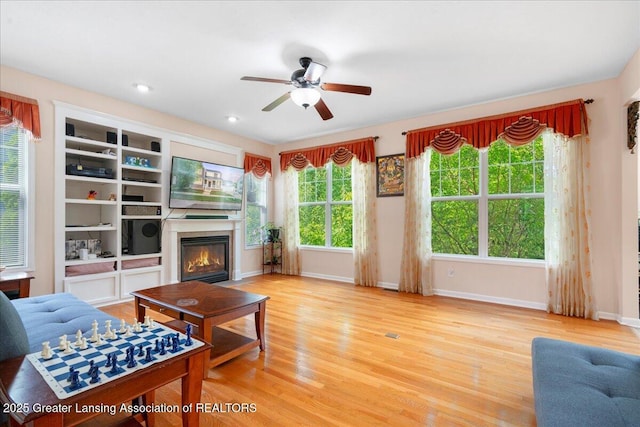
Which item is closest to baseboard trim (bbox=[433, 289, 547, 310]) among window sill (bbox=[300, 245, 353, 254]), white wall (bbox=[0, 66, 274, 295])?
window sill (bbox=[300, 245, 353, 254])

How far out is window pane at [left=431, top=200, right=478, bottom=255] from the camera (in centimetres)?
435

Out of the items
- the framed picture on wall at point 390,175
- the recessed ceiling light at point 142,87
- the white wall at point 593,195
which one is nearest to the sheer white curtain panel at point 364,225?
the framed picture on wall at point 390,175

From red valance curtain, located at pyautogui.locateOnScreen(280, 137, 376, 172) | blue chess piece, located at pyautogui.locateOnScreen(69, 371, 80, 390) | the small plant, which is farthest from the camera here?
the small plant

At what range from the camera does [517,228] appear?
404cm

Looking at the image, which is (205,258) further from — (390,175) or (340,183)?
(390,175)

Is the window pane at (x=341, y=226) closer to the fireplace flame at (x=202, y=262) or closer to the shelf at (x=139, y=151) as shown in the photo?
the fireplace flame at (x=202, y=262)

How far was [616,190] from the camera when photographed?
3.35 meters

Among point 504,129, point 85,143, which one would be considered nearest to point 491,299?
point 504,129

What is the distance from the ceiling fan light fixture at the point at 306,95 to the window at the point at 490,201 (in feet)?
8.46

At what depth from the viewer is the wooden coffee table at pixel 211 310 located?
2.19 m

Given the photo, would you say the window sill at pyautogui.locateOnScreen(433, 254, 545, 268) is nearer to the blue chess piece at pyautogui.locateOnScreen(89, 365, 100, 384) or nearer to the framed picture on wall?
the framed picture on wall

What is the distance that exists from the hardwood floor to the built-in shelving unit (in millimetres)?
564

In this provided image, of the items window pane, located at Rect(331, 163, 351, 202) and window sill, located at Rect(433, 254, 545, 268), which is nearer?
window sill, located at Rect(433, 254, 545, 268)

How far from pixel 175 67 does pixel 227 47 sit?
77 centimetres
